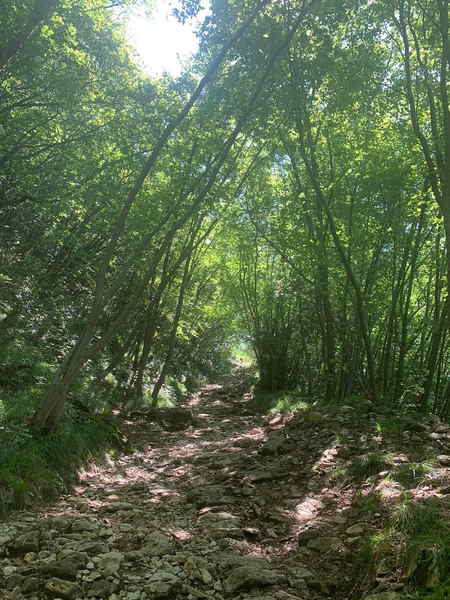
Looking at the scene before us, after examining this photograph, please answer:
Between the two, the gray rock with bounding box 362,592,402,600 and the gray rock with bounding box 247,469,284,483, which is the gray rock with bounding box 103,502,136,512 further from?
the gray rock with bounding box 362,592,402,600

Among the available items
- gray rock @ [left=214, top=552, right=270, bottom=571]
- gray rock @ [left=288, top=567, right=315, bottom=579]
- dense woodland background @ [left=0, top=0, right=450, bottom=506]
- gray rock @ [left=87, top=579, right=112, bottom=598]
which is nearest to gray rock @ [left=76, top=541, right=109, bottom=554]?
gray rock @ [left=87, top=579, right=112, bottom=598]

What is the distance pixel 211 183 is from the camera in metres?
6.54

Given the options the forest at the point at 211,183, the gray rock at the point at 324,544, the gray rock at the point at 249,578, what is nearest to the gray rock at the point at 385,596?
the forest at the point at 211,183

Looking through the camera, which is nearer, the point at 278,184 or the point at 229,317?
the point at 278,184

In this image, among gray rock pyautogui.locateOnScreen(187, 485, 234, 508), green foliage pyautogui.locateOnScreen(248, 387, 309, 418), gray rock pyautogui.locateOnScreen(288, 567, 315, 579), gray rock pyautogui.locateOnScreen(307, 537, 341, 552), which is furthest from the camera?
green foliage pyautogui.locateOnScreen(248, 387, 309, 418)

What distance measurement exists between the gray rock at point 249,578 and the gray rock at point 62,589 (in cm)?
111

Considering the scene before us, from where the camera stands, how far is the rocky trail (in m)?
3.20

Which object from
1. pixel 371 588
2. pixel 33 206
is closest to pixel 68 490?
pixel 371 588

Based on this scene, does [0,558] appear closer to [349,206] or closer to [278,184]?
[349,206]

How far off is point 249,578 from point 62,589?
1.37 m

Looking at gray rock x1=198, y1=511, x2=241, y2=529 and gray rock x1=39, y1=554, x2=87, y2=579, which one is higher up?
gray rock x1=198, y1=511, x2=241, y2=529

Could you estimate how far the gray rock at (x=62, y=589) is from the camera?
2961 millimetres

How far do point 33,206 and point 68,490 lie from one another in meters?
5.71

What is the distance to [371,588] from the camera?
2980 millimetres
